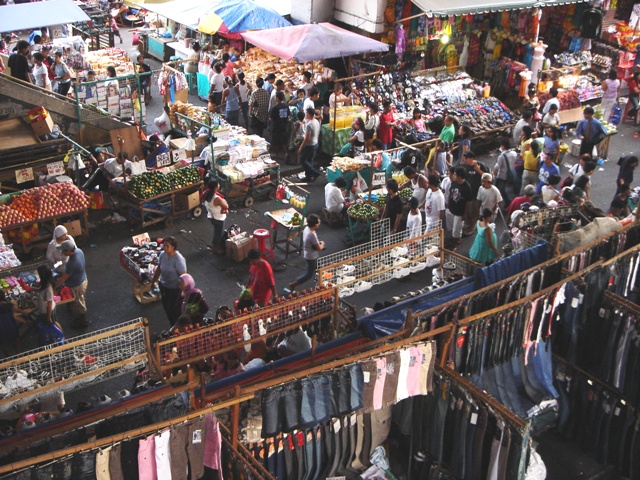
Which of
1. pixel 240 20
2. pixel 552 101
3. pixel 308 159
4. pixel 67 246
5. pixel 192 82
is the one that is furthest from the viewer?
pixel 192 82

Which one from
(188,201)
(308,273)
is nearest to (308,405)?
(308,273)

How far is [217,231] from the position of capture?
13.5 meters

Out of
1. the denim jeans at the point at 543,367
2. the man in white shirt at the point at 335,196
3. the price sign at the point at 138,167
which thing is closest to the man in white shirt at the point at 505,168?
the man in white shirt at the point at 335,196

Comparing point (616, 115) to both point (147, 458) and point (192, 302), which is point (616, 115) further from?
point (147, 458)

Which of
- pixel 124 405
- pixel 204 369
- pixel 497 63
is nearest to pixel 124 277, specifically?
pixel 204 369

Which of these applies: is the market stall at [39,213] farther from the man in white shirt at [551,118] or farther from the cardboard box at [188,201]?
the man in white shirt at [551,118]

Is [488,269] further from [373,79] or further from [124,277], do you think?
[373,79]

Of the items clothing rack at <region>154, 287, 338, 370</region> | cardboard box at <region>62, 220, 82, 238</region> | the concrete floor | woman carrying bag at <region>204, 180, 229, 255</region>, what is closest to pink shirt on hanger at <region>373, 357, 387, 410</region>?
clothing rack at <region>154, 287, 338, 370</region>

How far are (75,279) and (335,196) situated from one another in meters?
5.04

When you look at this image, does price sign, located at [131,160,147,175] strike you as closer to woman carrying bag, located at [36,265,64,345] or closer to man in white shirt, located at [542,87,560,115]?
woman carrying bag, located at [36,265,64,345]

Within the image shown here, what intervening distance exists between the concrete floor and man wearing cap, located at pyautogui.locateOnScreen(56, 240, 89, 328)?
9.5 inches

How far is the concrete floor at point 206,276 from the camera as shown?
9.60m

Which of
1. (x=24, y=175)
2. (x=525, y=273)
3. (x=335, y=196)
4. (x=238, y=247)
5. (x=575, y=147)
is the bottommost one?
(x=575, y=147)

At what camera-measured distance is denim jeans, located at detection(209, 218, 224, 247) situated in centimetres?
1328
